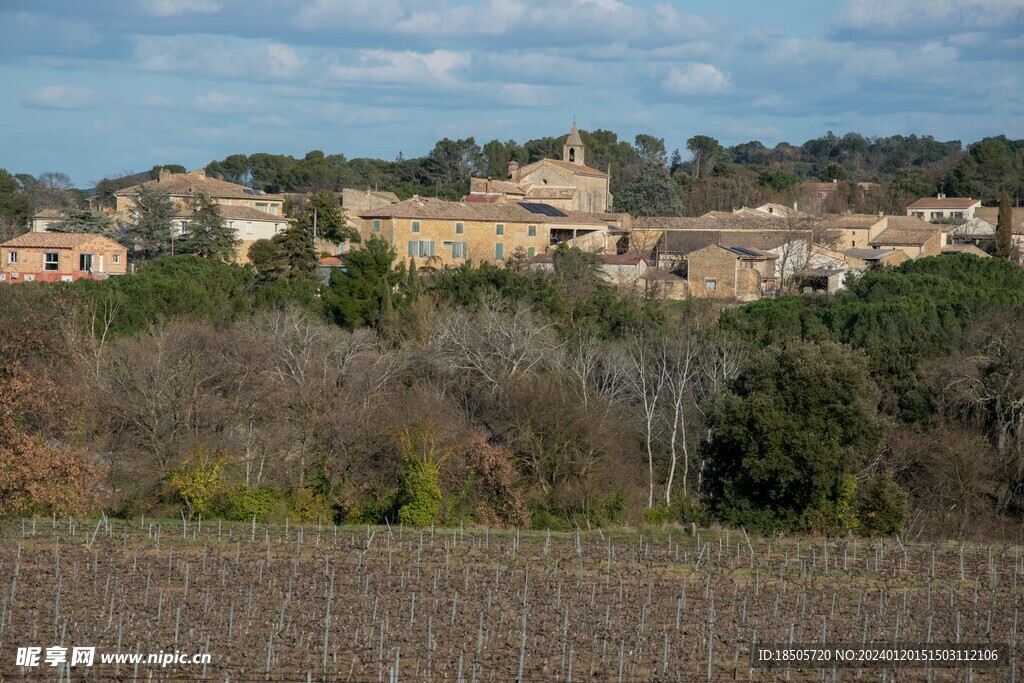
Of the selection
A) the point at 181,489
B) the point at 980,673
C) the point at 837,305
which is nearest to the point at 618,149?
the point at 837,305

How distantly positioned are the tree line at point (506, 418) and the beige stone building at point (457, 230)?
1399 cm

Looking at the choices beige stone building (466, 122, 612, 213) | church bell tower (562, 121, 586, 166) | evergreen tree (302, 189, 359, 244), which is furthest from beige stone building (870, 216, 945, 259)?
evergreen tree (302, 189, 359, 244)

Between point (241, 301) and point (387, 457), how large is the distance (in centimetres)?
1270

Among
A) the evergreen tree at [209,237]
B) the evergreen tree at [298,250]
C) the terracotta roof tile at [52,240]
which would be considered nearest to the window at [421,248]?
the evergreen tree at [298,250]

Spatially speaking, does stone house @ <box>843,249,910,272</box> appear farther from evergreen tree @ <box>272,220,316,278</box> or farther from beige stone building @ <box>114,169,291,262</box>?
beige stone building @ <box>114,169,291,262</box>

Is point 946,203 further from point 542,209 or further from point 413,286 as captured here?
point 413,286

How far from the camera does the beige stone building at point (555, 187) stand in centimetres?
6525

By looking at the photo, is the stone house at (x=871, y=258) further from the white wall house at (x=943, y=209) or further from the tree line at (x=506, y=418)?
the white wall house at (x=943, y=209)

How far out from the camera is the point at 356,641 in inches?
602

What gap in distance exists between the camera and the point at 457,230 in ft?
167

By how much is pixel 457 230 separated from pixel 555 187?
734 inches

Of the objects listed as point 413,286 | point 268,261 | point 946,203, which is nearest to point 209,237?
point 268,261

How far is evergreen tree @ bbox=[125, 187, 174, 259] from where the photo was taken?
5094 cm

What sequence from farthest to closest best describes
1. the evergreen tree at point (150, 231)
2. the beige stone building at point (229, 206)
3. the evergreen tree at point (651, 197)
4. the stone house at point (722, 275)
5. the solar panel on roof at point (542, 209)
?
the evergreen tree at point (651, 197) → the solar panel on roof at point (542, 209) → the beige stone building at point (229, 206) → the evergreen tree at point (150, 231) → the stone house at point (722, 275)
